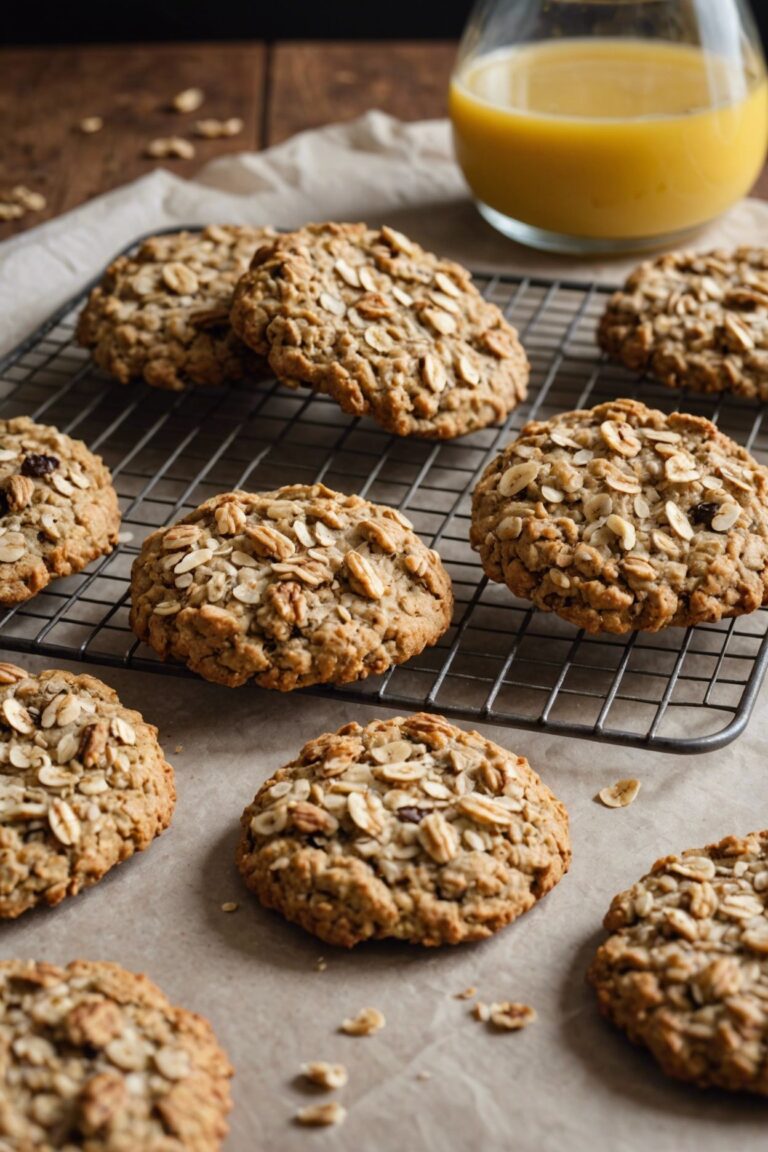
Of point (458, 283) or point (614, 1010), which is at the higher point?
point (458, 283)

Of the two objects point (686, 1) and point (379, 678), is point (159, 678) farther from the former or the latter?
point (686, 1)

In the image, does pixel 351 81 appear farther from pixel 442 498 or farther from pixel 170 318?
pixel 442 498

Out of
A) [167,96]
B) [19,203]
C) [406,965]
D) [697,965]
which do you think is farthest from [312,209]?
[697,965]

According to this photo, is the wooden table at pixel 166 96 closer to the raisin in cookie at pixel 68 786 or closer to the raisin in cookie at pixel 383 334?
the raisin in cookie at pixel 383 334

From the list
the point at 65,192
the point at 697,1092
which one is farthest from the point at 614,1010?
the point at 65,192

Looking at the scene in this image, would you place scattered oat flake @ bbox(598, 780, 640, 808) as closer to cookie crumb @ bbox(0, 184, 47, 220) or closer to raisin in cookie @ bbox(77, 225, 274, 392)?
raisin in cookie @ bbox(77, 225, 274, 392)

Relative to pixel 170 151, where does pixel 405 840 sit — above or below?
above
